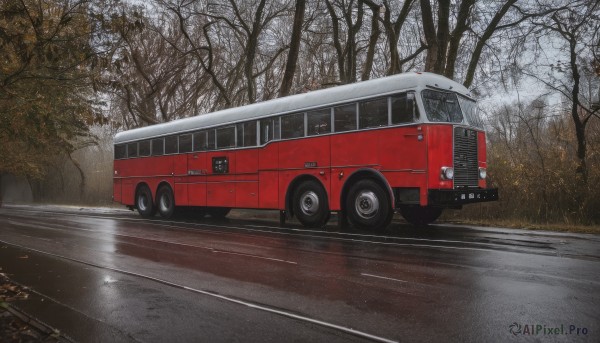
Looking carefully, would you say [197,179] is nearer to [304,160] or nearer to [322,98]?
[304,160]

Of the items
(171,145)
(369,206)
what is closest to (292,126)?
(369,206)

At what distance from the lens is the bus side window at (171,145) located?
1745 cm

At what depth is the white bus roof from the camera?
11.1m

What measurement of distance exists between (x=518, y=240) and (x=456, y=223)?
4.17m

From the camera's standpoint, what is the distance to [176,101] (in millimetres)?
32469

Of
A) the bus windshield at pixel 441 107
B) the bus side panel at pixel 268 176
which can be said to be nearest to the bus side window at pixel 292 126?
the bus side panel at pixel 268 176

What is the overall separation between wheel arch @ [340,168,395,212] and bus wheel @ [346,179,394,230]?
0.10 metres

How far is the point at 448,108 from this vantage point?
1128 centimetres

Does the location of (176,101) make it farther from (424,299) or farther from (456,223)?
(424,299)

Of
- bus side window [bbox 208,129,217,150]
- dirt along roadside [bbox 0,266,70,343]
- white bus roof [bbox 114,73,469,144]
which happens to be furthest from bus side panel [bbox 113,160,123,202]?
dirt along roadside [bbox 0,266,70,343]

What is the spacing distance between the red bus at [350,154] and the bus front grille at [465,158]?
0.07 feet

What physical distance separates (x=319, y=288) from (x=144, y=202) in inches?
570

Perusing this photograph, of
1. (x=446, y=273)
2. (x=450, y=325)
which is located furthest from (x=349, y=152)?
(x=450, y=325)

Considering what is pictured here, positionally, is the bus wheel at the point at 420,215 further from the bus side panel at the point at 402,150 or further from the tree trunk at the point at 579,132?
the tree trunk at the point at 579,132
